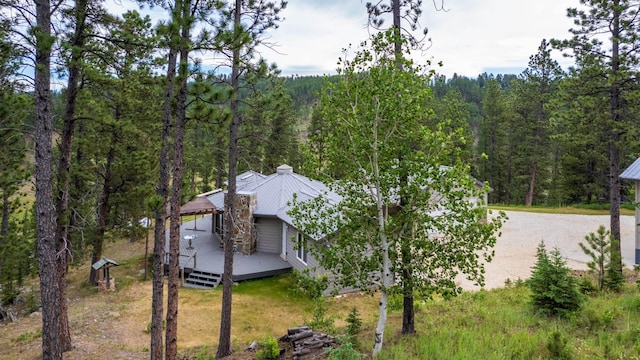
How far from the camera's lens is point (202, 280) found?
45.5 feet

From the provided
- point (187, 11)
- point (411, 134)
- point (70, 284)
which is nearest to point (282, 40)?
point (187, 11)

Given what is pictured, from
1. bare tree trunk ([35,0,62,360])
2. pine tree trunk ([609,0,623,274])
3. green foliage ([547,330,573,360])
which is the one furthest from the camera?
pine tree trunk ([609,0,623,274])

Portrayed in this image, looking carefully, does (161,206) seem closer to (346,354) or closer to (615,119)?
(346,354)

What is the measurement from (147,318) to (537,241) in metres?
16.5

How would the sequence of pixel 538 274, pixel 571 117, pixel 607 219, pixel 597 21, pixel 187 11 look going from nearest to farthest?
pixel 187 11 → pixel 538 274 → pixel 597 21 → pixel 571 117 → pixel 607 219

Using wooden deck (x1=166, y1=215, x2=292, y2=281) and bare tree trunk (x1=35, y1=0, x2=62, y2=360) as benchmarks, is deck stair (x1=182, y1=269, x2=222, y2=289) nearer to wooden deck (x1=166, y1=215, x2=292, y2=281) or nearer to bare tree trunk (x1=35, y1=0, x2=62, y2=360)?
wooden deck (x1=166, y1=215, x2=292, y2=281)

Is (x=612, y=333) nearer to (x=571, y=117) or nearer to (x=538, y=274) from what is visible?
(x=538, y=274)

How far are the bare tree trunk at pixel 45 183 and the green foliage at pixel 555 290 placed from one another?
27.9ft

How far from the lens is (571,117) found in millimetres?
11531

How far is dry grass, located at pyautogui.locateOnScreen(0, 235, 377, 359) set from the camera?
937cm

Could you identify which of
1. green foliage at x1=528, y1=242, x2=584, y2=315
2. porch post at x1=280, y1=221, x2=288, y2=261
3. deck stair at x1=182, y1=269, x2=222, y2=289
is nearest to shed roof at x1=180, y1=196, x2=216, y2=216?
deck stair at x1=182, y1=269, x2=222, y2=289

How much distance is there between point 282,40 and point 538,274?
6955mm

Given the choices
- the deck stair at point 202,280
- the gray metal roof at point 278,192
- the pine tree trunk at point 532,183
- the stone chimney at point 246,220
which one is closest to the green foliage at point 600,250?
the gray metal roof at point 278,192

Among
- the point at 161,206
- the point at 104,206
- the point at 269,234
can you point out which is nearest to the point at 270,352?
the point at 161,206
